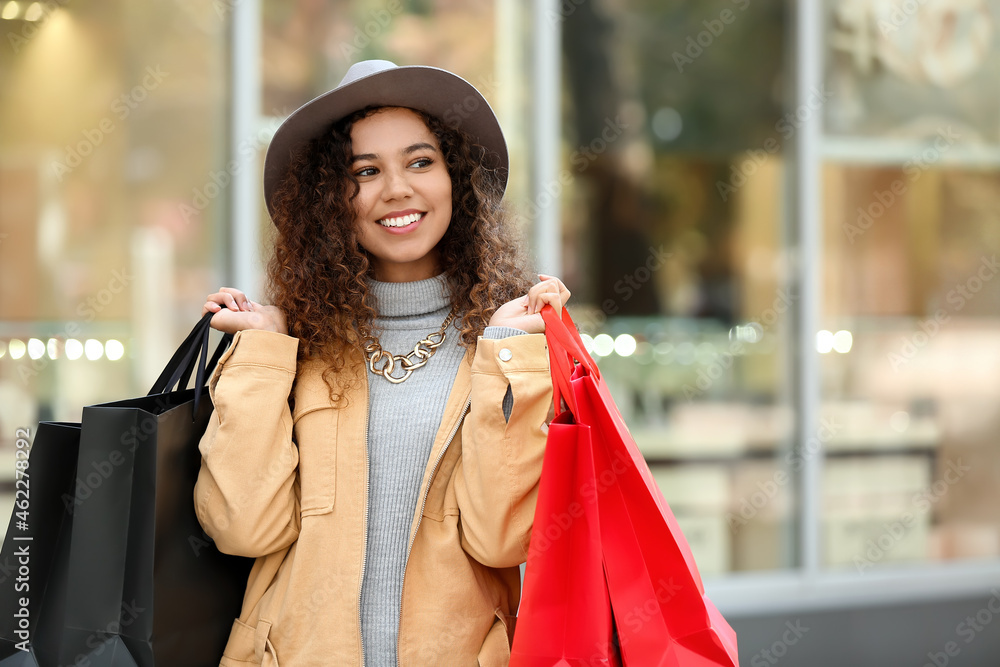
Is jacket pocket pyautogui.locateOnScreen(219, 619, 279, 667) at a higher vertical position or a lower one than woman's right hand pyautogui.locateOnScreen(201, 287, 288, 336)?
lower

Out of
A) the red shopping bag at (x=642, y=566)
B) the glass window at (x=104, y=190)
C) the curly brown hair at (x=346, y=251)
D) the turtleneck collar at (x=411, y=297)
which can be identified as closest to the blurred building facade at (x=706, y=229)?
the glass window at (x=104, y=190)

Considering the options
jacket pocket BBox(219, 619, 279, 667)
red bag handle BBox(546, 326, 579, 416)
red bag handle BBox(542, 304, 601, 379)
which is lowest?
jacket pocket BBox(219, 619, 279, 667)

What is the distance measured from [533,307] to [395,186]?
365 mm

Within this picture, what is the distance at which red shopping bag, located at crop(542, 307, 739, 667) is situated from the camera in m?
1.46

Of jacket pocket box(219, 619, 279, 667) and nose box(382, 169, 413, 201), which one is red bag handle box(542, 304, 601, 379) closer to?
nose box(382, 169, 413, 201)

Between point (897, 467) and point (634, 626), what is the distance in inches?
148

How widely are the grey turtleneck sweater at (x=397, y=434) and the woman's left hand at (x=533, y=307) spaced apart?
0.07 feet

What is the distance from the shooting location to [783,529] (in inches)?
175

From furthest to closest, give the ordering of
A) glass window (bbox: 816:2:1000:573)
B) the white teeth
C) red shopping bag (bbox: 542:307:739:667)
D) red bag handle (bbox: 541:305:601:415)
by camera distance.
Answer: glass window (bbox: 816:2:1000:573)
the white teeth
red bag handle (bbox: 541:305:601:415)
red shopping bag (bbox: 542:307:739:667)

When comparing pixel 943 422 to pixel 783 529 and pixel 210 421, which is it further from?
pixel 210 421

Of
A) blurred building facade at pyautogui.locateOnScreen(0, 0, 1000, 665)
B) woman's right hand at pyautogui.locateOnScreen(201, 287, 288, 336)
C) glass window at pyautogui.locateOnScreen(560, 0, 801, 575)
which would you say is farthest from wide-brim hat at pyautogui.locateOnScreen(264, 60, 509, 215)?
glass window at pyautogui.locateOnScreen(560, 0, 801, 575)

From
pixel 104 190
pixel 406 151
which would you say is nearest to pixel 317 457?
pixel 406 151

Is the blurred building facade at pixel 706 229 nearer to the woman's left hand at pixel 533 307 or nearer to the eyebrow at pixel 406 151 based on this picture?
the eyebrow at pixel 406 151

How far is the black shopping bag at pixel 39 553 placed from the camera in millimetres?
1488
